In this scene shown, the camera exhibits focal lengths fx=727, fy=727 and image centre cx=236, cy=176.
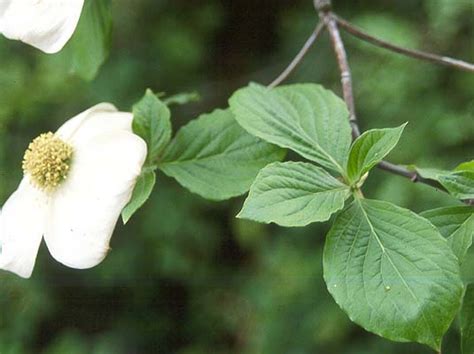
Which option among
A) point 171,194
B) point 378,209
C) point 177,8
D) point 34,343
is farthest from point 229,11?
point 378,209

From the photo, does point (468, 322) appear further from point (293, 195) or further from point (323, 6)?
point (323, 6)

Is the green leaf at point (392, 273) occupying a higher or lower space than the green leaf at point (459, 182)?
lower

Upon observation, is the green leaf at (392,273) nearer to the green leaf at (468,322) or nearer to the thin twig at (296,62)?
the green leaf at (468,322)

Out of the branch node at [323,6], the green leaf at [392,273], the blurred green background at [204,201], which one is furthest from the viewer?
the blurred green background at [204,201]

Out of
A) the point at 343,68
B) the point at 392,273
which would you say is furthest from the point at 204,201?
the point at 392,273

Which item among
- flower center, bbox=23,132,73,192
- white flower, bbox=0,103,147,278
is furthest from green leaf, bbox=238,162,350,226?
flower center, bbox=23,132,73,192

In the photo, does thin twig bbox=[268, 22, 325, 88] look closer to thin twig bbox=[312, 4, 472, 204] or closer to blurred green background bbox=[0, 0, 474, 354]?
thin twig bbox=[312, 4, 472, 204]

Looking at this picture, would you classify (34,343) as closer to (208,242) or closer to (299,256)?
(208,242)

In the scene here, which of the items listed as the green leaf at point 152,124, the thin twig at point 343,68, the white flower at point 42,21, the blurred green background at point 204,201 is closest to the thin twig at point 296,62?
the thin twig at point 343,68
